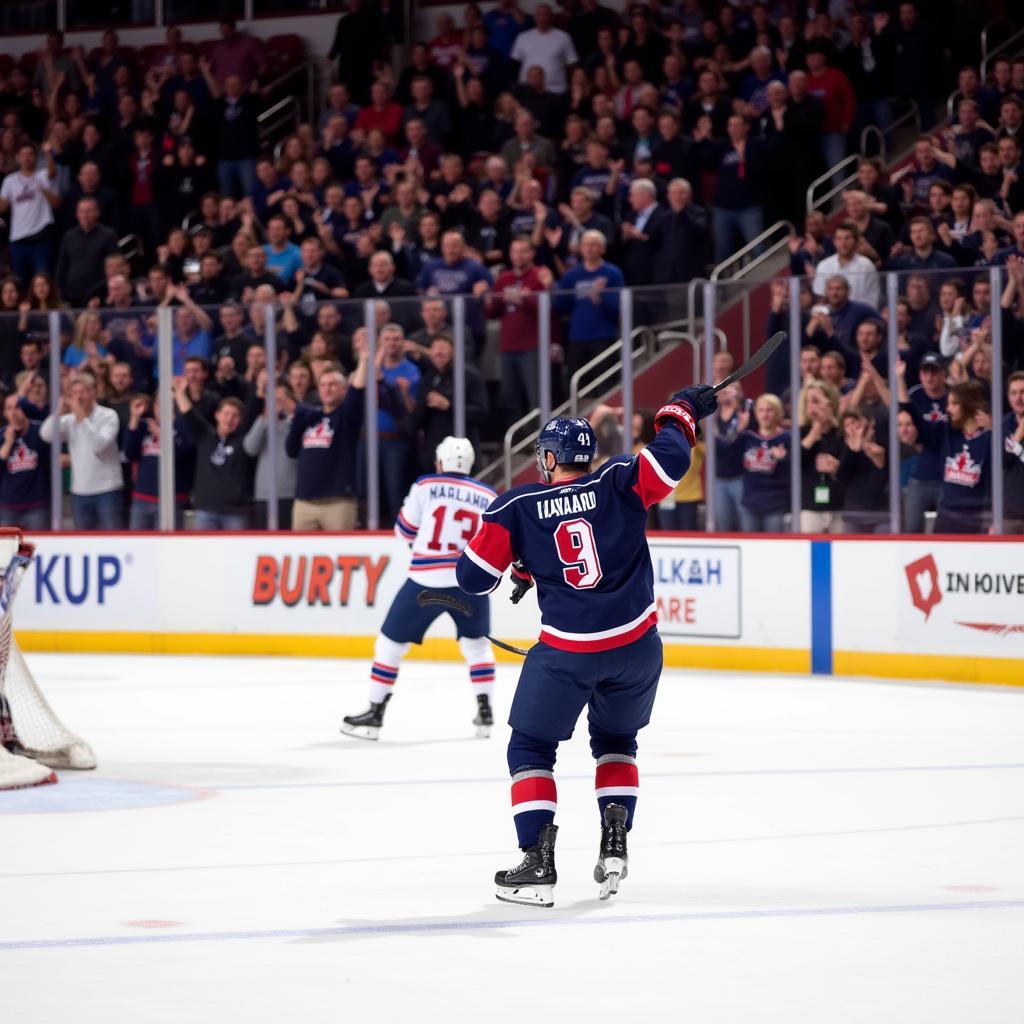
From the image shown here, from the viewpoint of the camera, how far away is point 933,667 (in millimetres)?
12516

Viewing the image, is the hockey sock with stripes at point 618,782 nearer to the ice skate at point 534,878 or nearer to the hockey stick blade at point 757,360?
the ice skate at point 534,878

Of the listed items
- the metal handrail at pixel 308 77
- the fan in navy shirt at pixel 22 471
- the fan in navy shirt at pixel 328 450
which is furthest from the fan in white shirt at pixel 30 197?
the fan in navy shirt at pixel 328 450

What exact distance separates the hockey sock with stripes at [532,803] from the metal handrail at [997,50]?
35.4 feet

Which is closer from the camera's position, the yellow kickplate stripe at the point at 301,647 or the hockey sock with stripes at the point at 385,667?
the hockey sock with stripes at the point at 385,667

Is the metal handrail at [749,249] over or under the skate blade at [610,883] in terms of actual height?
over

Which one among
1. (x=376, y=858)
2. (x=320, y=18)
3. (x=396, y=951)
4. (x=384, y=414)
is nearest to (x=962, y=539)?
(x=384, y=414)

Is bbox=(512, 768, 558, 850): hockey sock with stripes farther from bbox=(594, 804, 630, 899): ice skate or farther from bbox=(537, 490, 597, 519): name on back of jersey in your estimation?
bbox=(537, 490, 597, 519): name on back of jersey

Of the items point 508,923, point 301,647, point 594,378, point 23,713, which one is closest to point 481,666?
point 23,713

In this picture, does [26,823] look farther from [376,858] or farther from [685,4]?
[685,4]

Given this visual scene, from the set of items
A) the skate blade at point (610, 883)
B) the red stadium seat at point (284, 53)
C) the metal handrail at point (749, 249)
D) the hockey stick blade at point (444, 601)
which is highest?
the red stadium seat at point (284, 53)

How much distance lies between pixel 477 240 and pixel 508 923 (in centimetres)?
1031

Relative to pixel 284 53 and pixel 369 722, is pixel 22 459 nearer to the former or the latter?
pixel 369 722

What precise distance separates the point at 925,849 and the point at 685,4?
11.2 m

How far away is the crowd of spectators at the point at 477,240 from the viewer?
12.9 m
